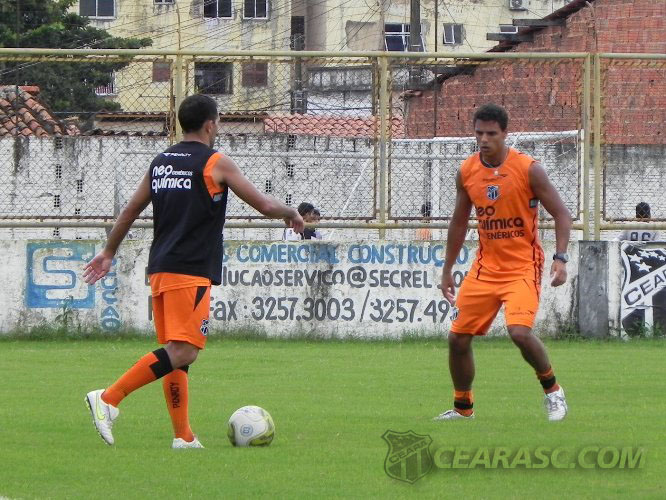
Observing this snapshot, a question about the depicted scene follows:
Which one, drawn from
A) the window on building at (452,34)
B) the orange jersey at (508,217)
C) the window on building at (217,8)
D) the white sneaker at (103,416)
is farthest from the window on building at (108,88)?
the window on building at (452,34)

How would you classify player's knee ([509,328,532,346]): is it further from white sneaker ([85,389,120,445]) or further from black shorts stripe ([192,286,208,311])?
white sneaker ([85,389,120,445])

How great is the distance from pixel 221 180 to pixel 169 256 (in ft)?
1.73

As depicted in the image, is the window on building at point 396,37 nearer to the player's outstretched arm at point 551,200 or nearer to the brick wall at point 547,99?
the brick wall at point 547,99

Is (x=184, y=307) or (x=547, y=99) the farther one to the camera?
(x=547, y=99)

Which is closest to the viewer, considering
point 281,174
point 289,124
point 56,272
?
point 56,272

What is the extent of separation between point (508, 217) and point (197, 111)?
7.86 ft

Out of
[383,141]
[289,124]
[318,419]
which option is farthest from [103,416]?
[289,124]

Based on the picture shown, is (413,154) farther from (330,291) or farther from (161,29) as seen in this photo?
(161,29)

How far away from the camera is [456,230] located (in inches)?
383

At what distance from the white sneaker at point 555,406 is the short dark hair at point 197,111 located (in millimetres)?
2988

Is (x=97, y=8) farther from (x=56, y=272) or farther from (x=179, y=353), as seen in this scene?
(x=179, y=353)

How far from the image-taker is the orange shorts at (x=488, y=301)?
30.4 feet

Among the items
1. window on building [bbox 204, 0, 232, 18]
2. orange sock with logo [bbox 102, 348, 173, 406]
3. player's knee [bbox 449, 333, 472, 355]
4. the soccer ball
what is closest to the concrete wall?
player's knee [bbox 449, 333, 472, 355]

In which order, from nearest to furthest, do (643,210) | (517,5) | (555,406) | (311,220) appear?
(555,406)
(311,220)
(643,210)
(517,5)
